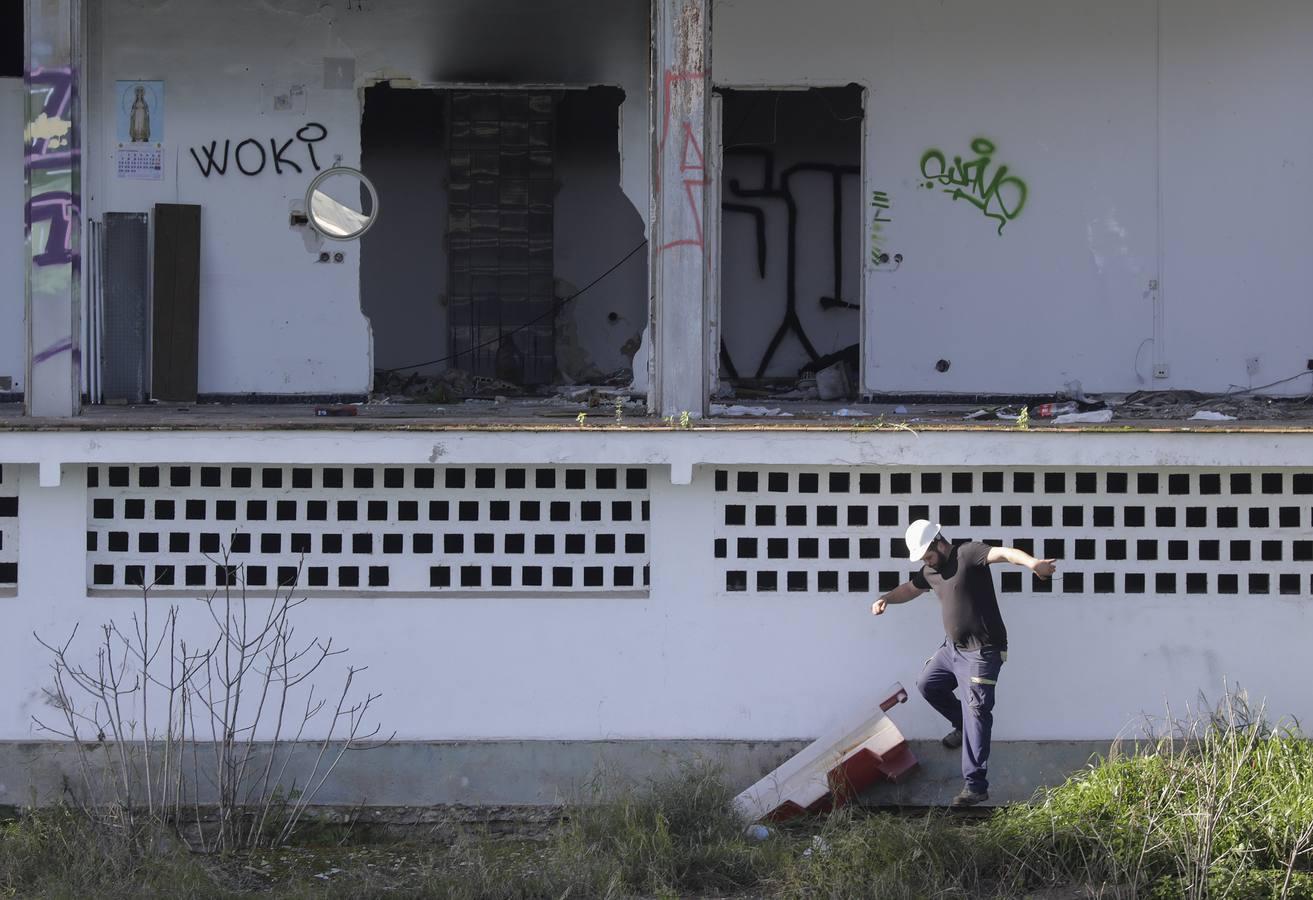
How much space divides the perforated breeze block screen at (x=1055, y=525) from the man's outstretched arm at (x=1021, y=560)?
50 centimetres

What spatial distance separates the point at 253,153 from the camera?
1019 centimetres

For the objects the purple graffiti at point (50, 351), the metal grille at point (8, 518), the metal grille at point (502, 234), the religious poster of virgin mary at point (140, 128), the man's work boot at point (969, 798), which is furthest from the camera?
the metal grille at point (502, 234)

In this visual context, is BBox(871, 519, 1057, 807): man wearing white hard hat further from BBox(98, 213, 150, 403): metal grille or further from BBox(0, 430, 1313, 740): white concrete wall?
BBox(98, 213, 150, 403): metal grille

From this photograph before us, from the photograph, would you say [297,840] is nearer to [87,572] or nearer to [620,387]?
[87,572]

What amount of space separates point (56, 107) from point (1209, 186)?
22.4ft

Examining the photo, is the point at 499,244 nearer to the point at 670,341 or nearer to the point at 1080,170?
the point at 670,341

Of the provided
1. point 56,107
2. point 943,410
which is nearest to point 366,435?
point 56,107

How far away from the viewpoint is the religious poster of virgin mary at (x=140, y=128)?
10.1m

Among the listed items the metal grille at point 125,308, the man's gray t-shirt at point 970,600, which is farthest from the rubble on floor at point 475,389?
the man's gray t-shirt at point 970,600

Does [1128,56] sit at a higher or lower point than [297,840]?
higher

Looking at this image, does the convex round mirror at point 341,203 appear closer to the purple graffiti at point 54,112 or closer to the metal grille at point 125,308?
the metal grille at point 125,308

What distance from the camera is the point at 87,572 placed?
24.6 ft

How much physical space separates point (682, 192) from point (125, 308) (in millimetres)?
4422

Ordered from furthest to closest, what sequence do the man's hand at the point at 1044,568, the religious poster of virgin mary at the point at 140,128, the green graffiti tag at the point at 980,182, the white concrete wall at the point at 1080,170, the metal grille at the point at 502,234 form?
the metal grille at the point at 502,234 → the religious poster of virgin mary at the point at 140,128 → the green graffiti tag at the point at 980,182 → the white concrete wall at the point at 1080,170 → the man's hand at the point at 1044,568
